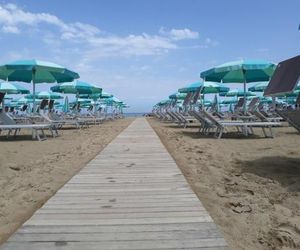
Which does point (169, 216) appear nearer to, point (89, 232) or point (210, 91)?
point (89, 232)

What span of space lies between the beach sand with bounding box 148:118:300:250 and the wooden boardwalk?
9.4 inches

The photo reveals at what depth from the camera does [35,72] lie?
13.2 m

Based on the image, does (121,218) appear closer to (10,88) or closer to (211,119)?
(211,119)

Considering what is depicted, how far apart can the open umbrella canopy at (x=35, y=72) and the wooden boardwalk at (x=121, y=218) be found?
797cm

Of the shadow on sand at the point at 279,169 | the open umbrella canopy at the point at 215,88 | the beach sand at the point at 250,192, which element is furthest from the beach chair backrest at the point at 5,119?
the open umbrella canopy at the point at 215,88

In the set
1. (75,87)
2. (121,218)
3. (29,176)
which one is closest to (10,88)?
(75,87)

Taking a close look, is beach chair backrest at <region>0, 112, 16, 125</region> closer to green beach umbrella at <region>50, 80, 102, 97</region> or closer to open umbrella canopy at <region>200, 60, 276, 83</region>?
open umbrella canopy at <region>200, 60, 276, 83</region>

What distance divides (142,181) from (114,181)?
293mm

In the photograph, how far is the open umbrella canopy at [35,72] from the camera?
12.0 m

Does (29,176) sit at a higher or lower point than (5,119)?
lower

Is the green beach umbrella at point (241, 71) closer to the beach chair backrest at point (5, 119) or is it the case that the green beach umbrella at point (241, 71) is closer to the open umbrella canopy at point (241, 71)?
the open umbrella canopy at point (241, 71)

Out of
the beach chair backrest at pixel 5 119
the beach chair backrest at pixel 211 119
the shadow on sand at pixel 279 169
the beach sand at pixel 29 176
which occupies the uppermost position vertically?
the beach chair backrest at pixel 211 119

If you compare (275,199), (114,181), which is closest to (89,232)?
(114,181)

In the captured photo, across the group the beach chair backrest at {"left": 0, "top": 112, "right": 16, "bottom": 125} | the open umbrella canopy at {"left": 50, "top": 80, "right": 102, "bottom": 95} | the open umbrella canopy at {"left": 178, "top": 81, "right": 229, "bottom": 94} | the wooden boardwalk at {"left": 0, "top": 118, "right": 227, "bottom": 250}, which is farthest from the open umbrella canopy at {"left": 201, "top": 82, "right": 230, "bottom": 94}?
the wooden boardwalk at {"left": 0, "top": 118, "right": 227, "bottom": 250}
